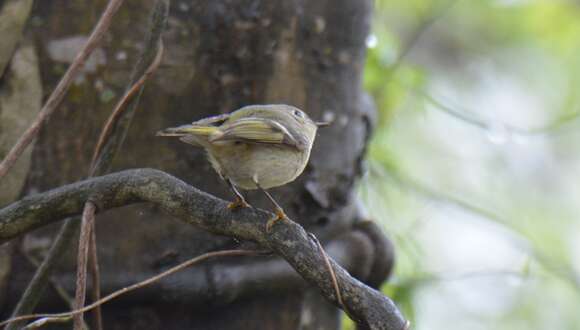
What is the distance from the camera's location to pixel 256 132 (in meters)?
1.78

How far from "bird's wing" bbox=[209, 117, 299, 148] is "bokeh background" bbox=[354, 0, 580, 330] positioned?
1.81 m

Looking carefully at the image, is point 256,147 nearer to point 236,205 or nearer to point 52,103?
point 236,205

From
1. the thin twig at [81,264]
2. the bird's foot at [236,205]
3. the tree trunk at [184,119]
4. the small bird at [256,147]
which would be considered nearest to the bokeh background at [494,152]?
the tree trunk at [184,119]

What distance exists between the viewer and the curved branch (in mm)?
1465

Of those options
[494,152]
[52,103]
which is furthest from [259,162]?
[494,152]

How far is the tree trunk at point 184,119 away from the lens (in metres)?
2.06

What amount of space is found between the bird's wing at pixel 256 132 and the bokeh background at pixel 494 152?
71.1 inches

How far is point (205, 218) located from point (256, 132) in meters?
0.28

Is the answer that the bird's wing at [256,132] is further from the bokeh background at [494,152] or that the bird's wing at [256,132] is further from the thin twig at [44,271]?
the bokeh background at [494,152]

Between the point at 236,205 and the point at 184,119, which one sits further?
the point at 184,119

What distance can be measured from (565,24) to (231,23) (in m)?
3.47

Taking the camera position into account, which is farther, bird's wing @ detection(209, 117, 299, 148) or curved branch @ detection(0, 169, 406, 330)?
bird's wing @ detection(209, 117, 299, 148)

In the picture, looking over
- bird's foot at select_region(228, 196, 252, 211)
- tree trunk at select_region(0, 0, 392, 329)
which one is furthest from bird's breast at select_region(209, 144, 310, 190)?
tree trunk at select_region(0, 0, 392, 329)

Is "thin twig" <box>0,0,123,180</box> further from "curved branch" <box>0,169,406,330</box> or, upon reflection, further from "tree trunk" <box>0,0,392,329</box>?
"tree trunk" <box>0,0,392,329</box>
